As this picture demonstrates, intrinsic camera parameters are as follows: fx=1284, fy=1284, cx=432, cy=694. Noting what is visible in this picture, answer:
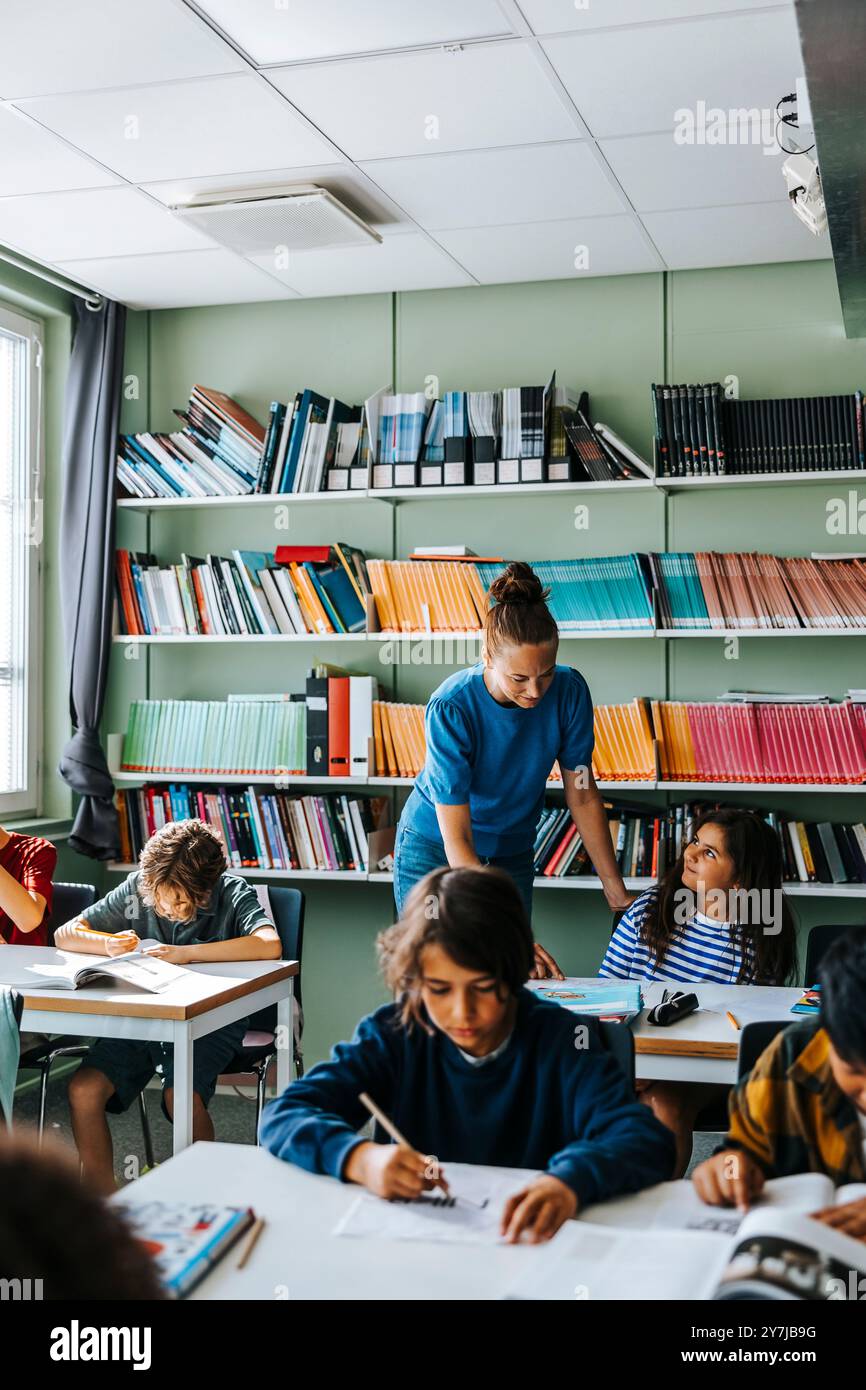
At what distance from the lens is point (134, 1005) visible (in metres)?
2.79

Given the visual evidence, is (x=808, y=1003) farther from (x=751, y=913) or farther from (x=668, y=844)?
(x=668, y=844)

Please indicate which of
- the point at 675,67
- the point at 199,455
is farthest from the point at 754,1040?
the point at 199,455

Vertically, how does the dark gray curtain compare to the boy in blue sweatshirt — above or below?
above

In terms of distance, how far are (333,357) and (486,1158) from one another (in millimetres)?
3606

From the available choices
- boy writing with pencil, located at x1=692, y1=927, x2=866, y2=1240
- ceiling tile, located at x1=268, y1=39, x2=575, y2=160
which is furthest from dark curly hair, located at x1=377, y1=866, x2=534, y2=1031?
ceiling tile, located at x1=268, y1=39, x2=575, y2=160

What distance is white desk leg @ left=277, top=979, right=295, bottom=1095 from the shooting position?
10.7ft

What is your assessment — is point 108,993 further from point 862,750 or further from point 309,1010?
point 862,750

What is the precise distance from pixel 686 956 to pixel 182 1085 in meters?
1.24

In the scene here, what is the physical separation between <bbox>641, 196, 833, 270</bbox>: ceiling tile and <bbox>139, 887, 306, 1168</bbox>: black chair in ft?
7.71

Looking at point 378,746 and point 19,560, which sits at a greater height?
point 19,560

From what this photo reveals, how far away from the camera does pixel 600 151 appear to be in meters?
3.48

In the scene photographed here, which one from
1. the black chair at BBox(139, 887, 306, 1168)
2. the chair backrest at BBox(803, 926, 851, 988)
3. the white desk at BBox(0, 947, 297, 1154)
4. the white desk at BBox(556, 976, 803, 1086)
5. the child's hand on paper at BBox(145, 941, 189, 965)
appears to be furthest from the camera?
the black chair at BBox(139, 887, 306, 1168)

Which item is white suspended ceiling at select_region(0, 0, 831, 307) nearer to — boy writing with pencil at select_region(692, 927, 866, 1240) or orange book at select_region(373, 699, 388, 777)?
orange book at select_region(373, 699, 388, 777)

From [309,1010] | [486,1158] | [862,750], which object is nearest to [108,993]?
[486,1158]
